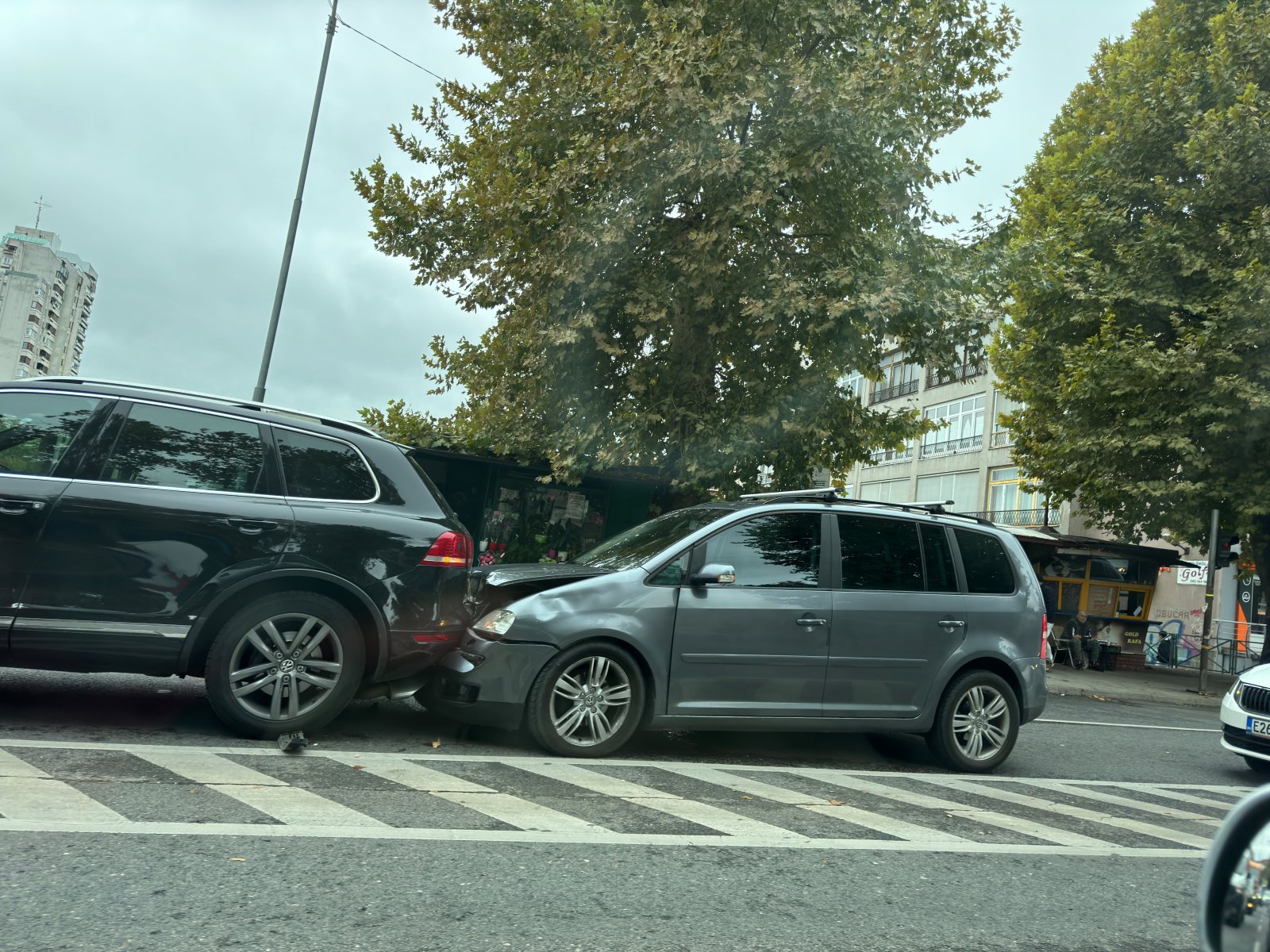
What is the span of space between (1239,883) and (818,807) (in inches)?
171

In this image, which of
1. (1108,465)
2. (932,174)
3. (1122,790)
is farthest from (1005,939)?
(1108,465)

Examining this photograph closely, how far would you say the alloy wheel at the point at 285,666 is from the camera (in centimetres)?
583

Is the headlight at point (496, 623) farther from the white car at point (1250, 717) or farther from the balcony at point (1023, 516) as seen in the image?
the balcony at point (1023, 516)

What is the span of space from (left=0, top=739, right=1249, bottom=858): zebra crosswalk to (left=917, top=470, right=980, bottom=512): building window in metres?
40.0

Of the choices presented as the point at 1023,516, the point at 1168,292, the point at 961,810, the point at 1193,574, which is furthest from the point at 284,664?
the point at 1023,516

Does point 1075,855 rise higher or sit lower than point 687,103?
lower

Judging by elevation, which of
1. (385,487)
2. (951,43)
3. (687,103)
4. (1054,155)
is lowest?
(385,487)

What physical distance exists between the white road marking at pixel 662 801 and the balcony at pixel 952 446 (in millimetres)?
43111

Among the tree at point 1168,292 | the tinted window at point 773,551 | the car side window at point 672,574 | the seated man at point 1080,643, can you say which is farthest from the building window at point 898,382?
the car side window at point 672,574

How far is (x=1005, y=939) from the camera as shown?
378 centimetres

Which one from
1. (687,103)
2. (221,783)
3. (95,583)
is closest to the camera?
(221,783)

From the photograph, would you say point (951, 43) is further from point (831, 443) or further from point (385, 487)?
point (385, 487)

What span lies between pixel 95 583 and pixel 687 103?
398 inches

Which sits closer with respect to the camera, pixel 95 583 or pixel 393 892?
pixel 393 892
